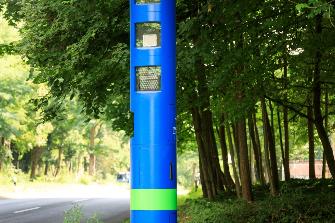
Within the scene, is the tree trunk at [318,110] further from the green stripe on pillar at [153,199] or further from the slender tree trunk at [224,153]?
the slender tree trunk at [224,153]

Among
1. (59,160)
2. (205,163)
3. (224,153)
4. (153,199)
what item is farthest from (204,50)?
(59,160)

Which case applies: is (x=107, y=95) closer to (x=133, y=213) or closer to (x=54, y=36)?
(x=54, y=36)

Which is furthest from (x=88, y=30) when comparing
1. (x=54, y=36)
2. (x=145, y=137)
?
(x=145, y=137)

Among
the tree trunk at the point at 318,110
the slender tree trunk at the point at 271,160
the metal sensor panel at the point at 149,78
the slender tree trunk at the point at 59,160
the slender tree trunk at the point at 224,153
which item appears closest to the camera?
the metal sensor panel at the point at 149,78

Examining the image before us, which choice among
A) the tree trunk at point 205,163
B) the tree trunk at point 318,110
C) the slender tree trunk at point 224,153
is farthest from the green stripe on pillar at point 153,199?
the slender tree trunk at point 224,153

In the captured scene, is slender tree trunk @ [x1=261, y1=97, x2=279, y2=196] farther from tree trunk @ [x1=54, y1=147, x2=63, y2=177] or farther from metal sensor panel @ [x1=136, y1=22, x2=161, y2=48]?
tree trunk @ [x1=54, y1=147, x2=63, y2=177]

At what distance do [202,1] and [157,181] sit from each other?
621cm

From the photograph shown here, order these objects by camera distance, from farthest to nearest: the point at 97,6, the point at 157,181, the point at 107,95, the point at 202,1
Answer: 1. the point at 107,95
2. the point at 202,1
3. the point at 97,6
4. the point at 157,181

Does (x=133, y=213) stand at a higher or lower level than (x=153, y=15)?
lower

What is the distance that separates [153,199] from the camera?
5.18 meters

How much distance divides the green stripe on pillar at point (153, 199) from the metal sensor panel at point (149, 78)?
986 millimetres

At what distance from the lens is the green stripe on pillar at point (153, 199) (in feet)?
17.0

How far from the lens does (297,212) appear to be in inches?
401

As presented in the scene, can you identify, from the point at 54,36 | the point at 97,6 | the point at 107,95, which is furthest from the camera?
the point at 107,95
